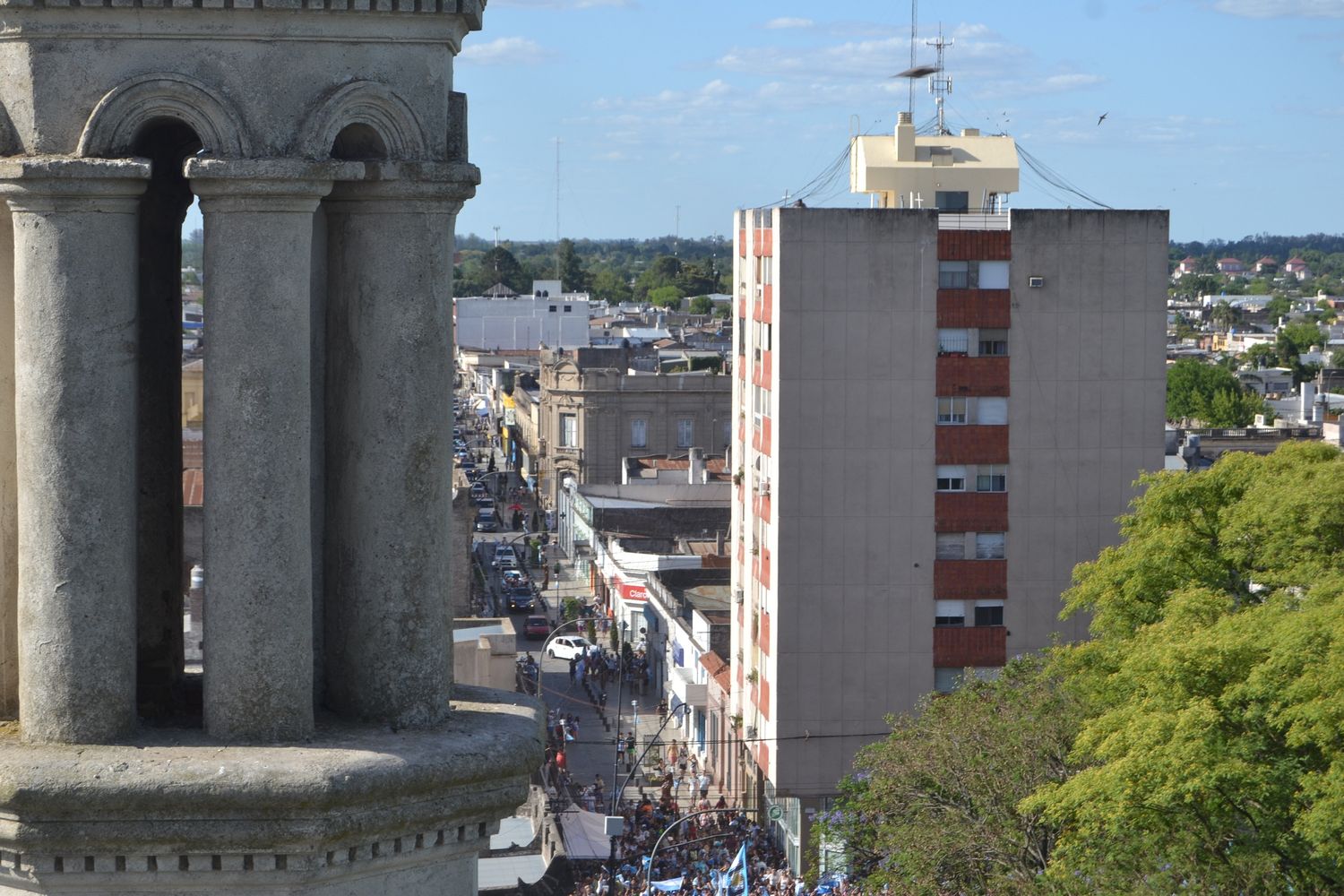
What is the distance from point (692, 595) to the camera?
69062 mm

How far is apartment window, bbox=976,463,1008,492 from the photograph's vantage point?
2042 inches

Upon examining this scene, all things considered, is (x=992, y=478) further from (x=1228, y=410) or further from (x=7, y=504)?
(x=1228, y=410)

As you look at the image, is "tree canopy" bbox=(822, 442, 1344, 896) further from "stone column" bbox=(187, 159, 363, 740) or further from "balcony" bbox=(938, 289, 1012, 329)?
"stone column" bbox=(187, 159, 363, 740)

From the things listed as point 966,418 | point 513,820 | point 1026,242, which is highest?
point 1026,242

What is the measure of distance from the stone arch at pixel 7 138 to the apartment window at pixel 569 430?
338ft

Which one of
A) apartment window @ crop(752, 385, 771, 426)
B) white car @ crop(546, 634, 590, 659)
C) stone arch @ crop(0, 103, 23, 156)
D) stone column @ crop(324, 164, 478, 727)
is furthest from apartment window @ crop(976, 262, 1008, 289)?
stone arch @ crop(0, 103, 23, 156)

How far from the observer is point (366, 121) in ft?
25.6

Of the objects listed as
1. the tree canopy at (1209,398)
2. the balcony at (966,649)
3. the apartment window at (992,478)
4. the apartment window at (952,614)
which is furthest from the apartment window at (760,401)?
the tree canopy at (1209,398)

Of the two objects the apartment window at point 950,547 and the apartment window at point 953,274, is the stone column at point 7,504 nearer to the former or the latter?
the apartment window at point 953,274

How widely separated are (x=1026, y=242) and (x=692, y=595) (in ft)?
70.6

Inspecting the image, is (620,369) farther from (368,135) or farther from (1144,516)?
(368,135)

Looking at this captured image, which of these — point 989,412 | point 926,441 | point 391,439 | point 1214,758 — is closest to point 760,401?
point 926,441

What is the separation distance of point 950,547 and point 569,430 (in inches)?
2426

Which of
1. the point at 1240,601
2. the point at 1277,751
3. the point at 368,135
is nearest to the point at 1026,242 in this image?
the point at 1240,601
